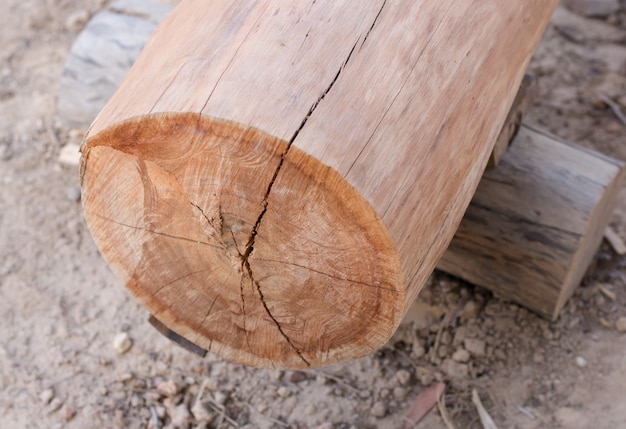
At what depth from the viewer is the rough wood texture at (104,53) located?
10.5 feet

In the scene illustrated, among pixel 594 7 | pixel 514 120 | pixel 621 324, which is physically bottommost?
pixel 621 324

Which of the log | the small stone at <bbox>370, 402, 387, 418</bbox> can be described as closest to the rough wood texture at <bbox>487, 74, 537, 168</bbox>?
the log

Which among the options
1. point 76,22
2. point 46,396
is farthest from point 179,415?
point 76,22

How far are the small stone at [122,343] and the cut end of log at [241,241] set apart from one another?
26.7 inches

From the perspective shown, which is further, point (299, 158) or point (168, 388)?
point (168, 388)

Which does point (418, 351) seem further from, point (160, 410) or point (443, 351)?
point (160, 410)

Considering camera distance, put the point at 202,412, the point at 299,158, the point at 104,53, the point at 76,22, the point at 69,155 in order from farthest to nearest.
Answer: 1. the point at 76,22
2. the point at 69,155
3. the point at 104,53
4. the point at 202,412
5. the point at 299,158

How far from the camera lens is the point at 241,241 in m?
1.76

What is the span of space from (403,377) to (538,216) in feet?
2.33

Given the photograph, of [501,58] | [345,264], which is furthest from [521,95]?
[345,264]

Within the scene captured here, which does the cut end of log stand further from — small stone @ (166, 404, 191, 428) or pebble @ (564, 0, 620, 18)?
pebble @ (564, 0, 620, 18)

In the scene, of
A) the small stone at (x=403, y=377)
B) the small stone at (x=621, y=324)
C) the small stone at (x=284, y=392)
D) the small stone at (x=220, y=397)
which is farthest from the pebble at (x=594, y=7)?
the small stone at (x=220, y=397)

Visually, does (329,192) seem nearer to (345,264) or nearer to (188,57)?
(345,264)

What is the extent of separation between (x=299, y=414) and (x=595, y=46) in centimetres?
267
